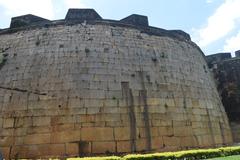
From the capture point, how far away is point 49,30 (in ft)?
43.9

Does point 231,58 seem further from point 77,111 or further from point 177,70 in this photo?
point 77,111

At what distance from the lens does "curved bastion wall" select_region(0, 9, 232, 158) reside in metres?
11.0

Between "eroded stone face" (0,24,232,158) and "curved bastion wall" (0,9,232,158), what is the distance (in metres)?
0.03

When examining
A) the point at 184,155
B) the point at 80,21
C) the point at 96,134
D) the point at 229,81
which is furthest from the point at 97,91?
the point at 229,81

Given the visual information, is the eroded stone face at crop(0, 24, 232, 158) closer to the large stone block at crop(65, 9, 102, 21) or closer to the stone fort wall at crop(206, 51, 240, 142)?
the large stone block at crop(65, 9, 102, 21)

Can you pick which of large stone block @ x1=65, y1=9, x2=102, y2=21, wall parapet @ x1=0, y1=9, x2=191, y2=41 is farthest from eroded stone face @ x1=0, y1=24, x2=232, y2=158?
large stone block @ x1=65, y1=9, x2=102, y2=21

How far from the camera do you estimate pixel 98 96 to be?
11.6 metres

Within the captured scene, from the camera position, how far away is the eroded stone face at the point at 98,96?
36.1 feet

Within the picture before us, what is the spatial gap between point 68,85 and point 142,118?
2.84 m

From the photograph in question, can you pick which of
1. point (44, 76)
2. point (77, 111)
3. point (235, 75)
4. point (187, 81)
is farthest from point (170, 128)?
point (235, 75)

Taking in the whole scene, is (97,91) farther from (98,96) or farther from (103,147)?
(103,147)

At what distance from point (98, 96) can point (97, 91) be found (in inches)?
7.8

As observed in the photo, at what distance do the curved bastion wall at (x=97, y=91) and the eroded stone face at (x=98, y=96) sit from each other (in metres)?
0.03

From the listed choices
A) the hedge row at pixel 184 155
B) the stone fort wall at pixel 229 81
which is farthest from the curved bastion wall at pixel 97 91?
the stone fort wall at pixel 229 81
